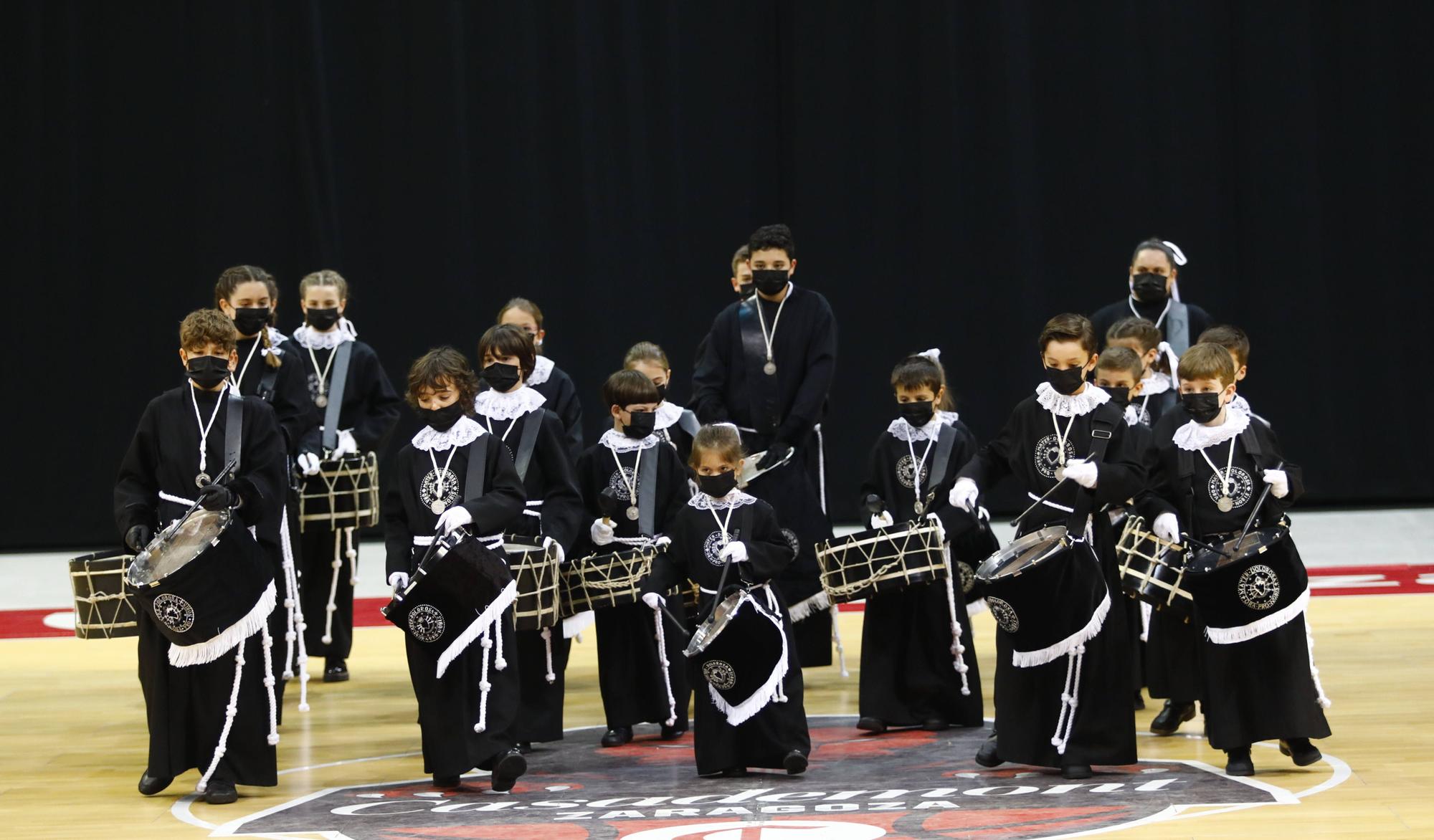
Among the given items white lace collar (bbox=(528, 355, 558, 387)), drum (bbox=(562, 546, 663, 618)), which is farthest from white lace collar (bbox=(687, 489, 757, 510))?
white lace collar (bbox=(528, 355, 558, 387))

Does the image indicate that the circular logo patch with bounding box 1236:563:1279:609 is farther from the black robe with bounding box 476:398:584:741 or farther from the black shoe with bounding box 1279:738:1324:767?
the black robe with bounding box 476:398:584:741

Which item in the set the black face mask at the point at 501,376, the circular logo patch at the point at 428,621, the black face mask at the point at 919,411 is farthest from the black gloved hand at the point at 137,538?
the black face mask at the point at 919,411

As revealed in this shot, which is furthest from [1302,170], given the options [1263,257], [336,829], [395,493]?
[336,829]

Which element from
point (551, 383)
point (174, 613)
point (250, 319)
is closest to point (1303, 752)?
point (551, 383)

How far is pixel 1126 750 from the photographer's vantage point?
5441 millimetres

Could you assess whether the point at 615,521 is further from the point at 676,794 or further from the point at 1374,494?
the point at 1374,494

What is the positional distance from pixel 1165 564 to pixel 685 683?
75.6 inches

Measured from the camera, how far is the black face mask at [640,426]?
6445 mm

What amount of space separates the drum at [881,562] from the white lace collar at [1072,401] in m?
0.64

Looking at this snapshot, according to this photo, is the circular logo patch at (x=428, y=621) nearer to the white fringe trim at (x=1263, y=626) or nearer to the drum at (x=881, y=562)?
the drum at (x=881, y=562)

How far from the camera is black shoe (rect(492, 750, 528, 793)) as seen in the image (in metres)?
5.38

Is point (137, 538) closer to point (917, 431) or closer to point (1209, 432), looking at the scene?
point (917, 431)

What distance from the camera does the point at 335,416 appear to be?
24.8ft

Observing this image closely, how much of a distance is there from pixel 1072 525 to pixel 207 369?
2.70 meters
